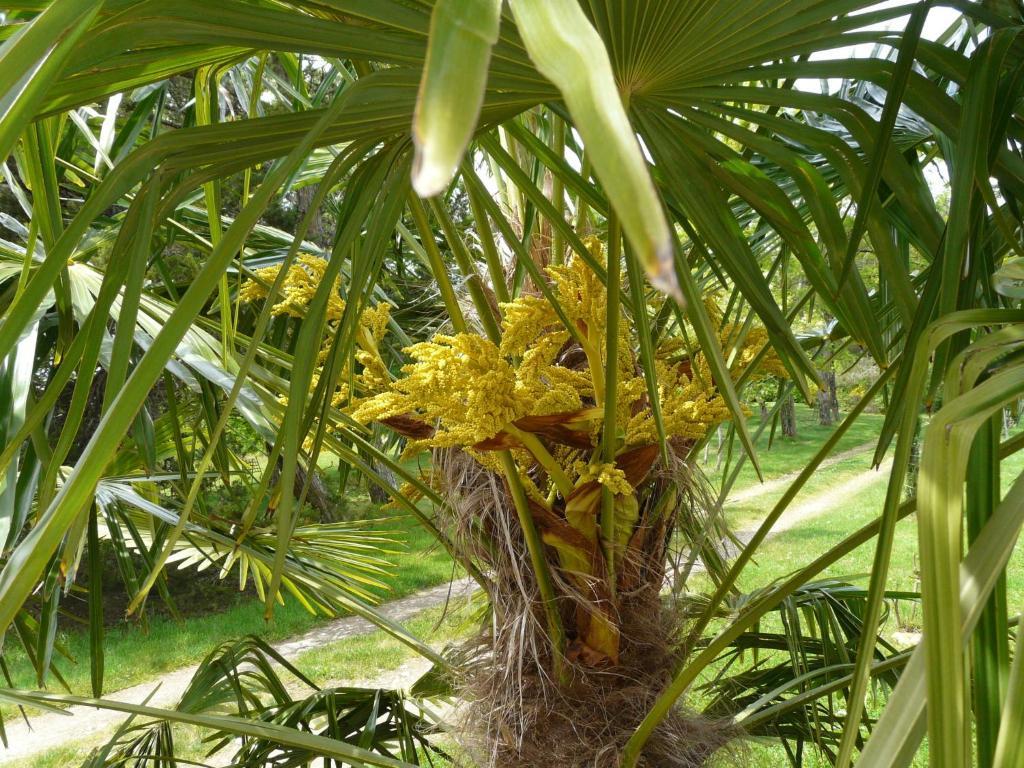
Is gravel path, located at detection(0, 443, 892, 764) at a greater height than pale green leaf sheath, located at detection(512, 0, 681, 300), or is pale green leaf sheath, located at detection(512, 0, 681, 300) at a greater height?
pale green leaf sheath, located at detection(512, 0, 681, 300)

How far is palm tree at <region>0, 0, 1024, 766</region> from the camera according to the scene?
0.69 feet

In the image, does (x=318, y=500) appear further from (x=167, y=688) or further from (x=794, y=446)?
(x=794, y=446)

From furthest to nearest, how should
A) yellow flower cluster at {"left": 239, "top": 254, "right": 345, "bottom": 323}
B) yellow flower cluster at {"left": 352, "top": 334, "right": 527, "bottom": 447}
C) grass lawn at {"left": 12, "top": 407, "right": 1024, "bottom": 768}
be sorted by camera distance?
grass lawn at {"left": 12, "top": 407, "right": 1024, "bottom": 768}
yellow flower cluster at {"left": 239, "top": 254, "right": 345, "bottom": 323}
yellow flower cluster at {"left": 352, "top": 334, "right": 527, "bottom": 447}

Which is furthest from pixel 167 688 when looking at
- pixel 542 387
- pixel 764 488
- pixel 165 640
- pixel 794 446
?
pixel 794 446

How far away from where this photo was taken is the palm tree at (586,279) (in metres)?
0.21

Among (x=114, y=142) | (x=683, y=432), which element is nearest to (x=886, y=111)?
(x=683, y=432)

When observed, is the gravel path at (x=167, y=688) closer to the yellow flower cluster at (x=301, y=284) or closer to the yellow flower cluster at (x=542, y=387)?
the yellow flower cluster at (x=301, y=284)

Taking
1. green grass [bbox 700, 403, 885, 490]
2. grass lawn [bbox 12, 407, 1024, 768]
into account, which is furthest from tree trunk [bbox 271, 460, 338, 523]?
green grass [bbox 700, 403, 885, 490]

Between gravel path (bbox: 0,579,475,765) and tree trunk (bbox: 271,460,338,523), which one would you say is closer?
gravel path (bbox: 0,579,475,765)

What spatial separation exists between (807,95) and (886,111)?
3.5 inches

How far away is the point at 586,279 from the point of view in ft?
2.11

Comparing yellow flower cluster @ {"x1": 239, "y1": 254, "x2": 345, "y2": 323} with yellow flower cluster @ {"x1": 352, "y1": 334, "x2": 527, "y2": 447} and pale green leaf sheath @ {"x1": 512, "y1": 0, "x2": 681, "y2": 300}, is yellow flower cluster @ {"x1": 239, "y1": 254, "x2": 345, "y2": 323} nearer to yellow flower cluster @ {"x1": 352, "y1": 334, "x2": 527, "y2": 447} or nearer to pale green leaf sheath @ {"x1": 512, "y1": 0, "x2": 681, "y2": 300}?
yellow flower cluster @ {"x1": 352, "y1": 334, "x2": 527, "y2": 447}

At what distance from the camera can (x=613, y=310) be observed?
55 centimetres

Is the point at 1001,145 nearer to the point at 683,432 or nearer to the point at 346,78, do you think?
the point at 683,432
